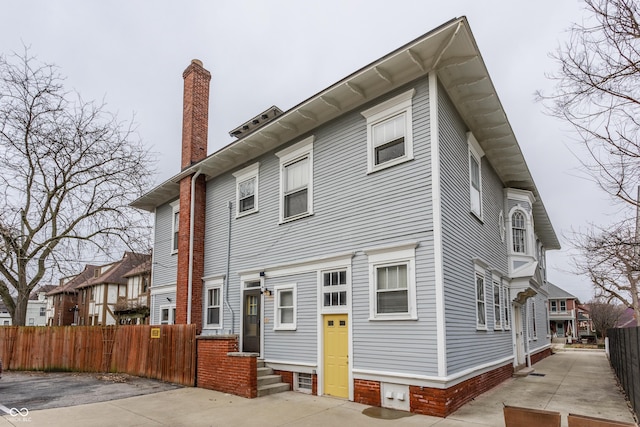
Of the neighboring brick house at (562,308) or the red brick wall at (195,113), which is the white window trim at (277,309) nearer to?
the red brick wall at (195,113)

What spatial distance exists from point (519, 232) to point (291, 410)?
11465 mm

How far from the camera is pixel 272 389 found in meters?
10.7

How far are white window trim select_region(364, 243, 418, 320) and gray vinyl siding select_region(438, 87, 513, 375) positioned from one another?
2.13 ft

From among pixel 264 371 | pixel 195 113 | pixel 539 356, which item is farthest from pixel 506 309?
pixel 195 113

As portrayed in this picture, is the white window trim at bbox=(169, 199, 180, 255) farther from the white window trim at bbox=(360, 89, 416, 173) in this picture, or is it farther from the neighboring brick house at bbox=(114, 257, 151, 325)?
the neighboring brick house at bbox=(114, 257, 151, 325)

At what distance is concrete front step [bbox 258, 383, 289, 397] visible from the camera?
34.2 feet

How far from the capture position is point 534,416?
230 inches

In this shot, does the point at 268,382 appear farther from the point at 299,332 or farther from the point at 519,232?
the point at 519,232

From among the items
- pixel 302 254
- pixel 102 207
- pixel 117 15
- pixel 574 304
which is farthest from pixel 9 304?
pixel 574 304

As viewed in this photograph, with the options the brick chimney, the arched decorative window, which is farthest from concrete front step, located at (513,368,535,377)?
the brick chimney

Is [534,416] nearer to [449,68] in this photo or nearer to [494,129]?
[449,68]

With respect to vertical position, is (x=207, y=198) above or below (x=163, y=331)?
above

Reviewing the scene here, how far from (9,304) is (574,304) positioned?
202 ft

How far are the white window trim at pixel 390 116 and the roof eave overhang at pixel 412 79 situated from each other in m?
0.34
